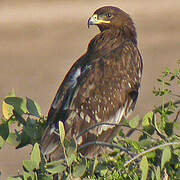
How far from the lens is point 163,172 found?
407cm

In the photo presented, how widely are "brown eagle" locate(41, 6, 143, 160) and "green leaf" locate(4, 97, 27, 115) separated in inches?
36.4

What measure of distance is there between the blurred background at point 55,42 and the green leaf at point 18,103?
24.1 ft

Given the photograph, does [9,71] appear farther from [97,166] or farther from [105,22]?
[97,166]

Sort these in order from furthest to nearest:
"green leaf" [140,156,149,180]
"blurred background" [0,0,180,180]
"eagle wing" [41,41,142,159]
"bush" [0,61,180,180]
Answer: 1. "blurred background" [0,0,180,180]
2. "eagle wing" [41,41,142,159]
3. "bush" [0,61,180,180]
4. "green leaf" [140,156,149,180]

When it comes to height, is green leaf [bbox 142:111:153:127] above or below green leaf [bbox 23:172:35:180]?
above

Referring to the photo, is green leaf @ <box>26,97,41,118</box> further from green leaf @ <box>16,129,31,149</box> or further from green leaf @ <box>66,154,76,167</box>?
green leaf @ <box>66,154,76,167</box>

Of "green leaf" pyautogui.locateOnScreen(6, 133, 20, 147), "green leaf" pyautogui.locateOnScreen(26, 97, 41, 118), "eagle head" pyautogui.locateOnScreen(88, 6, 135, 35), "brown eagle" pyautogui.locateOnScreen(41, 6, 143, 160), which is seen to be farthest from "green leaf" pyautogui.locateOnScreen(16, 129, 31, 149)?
"eagle head" pyautogui.locateOnScreen(88, 6, 135, 35)

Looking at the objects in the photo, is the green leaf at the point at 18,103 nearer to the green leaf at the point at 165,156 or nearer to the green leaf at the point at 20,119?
the green leaf at the point at 20,119

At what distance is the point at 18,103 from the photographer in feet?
15.8

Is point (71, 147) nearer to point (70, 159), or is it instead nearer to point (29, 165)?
point (70, 159)

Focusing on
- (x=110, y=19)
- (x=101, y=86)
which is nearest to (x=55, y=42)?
(x=110, y=19)

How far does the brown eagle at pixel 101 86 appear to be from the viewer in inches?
242

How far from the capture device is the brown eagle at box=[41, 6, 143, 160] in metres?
6.15

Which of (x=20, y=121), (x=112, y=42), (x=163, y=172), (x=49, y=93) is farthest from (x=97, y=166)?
(x=49, y=93)
